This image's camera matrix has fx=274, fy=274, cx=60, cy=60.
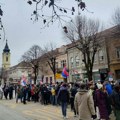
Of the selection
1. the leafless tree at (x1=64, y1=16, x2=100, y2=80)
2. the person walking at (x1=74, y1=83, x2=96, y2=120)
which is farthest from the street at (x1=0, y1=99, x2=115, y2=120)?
the leafless tree at (x1=64, y1=16, x2=100, y2=80)

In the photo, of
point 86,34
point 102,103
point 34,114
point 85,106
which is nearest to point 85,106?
point 85,106

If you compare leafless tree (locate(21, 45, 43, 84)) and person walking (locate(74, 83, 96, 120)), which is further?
leafless tree (locate(21, 45, 43, 84))

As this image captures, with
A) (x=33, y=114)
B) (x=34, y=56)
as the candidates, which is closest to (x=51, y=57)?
(x=34, y=56)

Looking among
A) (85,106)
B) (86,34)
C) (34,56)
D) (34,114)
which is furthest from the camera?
(34,56)

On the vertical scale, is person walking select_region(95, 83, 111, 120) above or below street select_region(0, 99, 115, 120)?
above

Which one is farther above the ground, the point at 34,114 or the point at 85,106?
the point at 85,106

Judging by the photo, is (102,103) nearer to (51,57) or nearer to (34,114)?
(34,114)

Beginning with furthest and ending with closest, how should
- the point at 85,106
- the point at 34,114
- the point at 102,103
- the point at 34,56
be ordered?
the point at 34,56
the point at 34,114
the point at 102,103
the point at 85,106

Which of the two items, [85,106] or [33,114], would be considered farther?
[33,114]

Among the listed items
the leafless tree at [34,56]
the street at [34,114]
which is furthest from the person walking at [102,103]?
the leafless tree at [34,56]

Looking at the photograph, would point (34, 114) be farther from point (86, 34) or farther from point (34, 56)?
point (34, 56)

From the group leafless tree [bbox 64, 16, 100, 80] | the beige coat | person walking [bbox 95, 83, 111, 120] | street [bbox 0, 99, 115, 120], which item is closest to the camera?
the beige coat

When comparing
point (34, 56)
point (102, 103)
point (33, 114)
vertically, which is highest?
point (34, 56)

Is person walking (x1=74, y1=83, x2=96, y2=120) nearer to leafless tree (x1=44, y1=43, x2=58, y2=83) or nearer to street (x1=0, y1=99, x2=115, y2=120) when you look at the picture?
street (x1=0, y1=99, x2=115, y2=120)
